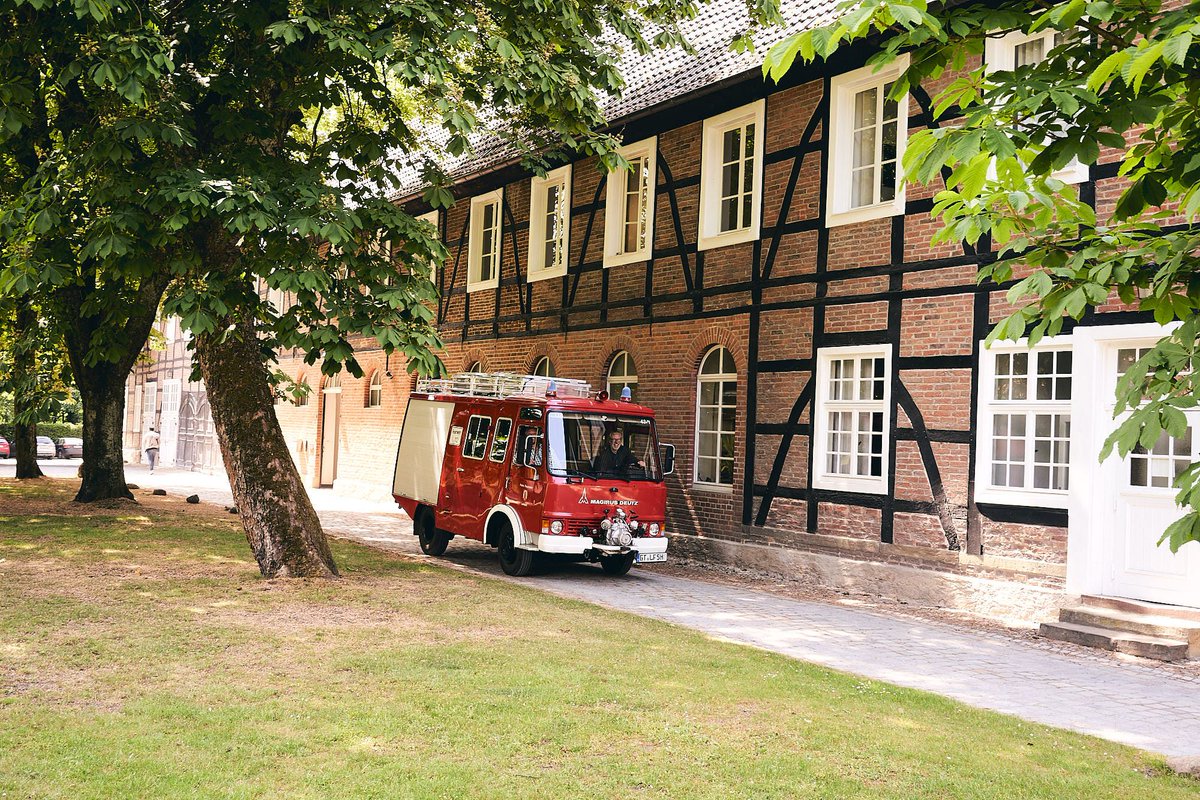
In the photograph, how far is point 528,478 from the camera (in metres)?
13.4

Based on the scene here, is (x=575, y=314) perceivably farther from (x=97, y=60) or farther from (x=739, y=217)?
(x=97, y=60)

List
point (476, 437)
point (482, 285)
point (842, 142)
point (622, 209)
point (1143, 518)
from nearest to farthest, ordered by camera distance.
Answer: point (1143, 518) → point (842, 142) → point (476, 437) → point (622, 209) → point (482, 285)

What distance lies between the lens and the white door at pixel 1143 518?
1029cm

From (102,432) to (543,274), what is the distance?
331 inches

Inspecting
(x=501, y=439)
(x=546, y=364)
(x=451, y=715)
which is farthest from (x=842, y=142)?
(x=451, y=715)

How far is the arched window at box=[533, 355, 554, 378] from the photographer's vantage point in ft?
65.4

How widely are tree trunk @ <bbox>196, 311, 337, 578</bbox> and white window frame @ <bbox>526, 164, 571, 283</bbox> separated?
8.67m

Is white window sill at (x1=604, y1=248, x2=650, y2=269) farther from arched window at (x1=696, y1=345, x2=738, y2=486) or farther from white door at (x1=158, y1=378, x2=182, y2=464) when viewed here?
white door at (x1=158, y1=378, x2=182, y2=464)

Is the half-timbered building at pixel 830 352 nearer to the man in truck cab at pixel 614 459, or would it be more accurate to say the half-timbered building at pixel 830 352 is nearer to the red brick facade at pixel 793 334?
the red brick facade at pixel 793 334

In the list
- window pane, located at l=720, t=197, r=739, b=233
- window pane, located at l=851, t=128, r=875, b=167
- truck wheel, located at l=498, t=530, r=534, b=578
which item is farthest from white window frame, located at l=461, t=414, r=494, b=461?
window pane, located at l=851, t=128, r=875, b=167

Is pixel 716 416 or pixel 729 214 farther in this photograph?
pixel 729 214

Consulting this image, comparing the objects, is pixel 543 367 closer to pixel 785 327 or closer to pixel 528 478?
pixel 785 327

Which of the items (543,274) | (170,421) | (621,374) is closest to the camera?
(621,374)

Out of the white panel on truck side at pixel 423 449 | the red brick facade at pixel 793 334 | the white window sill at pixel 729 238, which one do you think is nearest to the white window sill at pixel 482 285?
the red brick facade at pixel 793 334
